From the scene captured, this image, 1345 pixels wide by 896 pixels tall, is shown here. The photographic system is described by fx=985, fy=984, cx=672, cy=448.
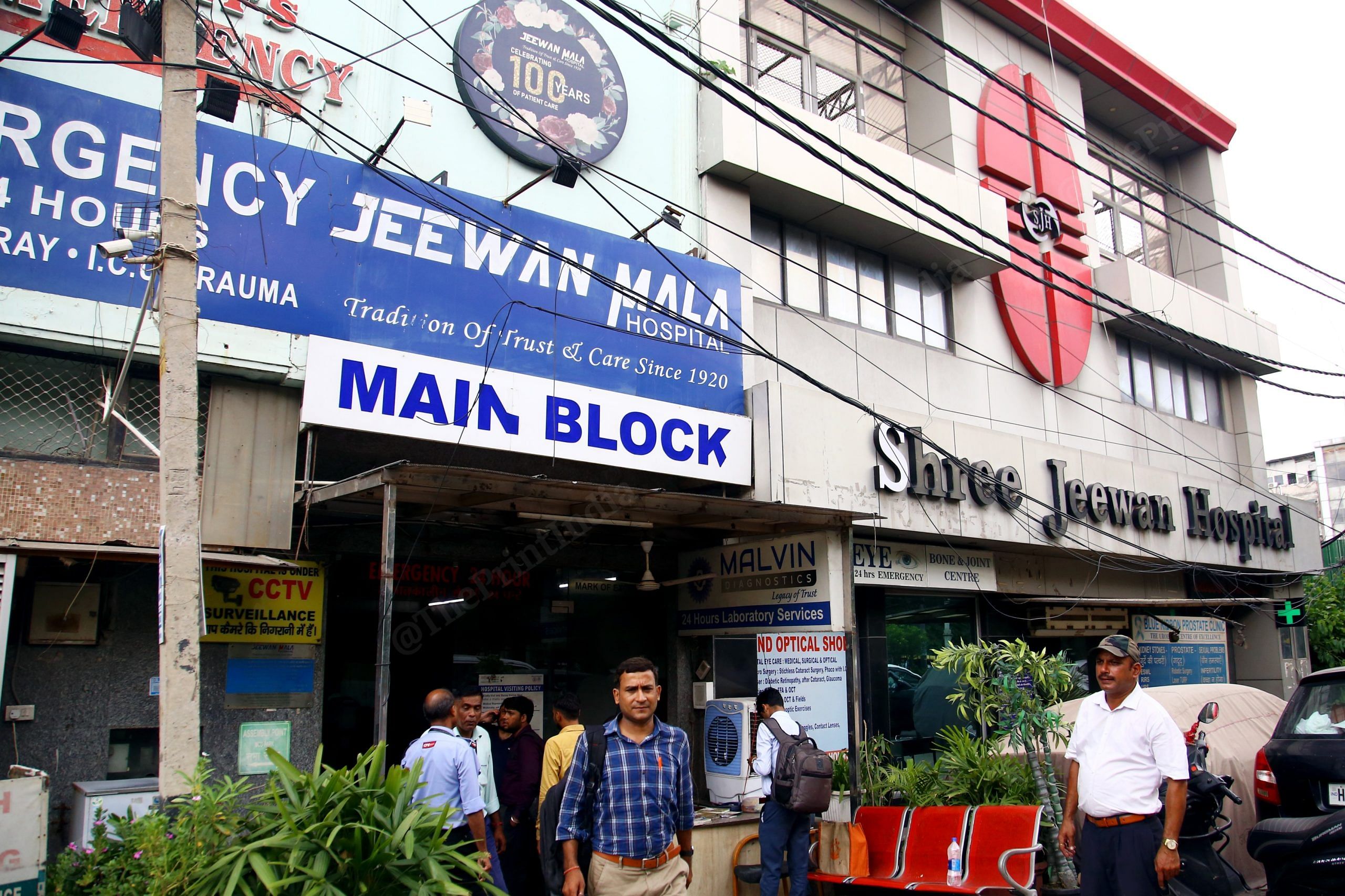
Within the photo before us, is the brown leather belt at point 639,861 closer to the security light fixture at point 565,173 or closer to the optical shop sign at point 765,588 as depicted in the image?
the optical shop sign at point 765,588

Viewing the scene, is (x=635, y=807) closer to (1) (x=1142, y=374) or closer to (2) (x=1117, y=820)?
(2) (x=1117, y=820)

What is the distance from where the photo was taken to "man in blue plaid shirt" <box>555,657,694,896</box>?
454 centimetres

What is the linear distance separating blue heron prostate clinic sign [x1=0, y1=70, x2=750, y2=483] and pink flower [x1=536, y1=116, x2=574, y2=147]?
119cm

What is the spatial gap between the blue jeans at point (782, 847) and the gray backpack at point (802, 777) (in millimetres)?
131

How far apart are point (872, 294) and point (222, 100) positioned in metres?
8.42

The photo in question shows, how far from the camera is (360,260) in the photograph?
A: 7.96 m

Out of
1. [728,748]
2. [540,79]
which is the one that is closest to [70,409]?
[540,79]

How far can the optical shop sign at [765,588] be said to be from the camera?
27.9 feet

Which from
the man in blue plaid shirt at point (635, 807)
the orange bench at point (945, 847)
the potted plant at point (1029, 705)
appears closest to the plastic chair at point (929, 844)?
the orange bench at point (945, 847)

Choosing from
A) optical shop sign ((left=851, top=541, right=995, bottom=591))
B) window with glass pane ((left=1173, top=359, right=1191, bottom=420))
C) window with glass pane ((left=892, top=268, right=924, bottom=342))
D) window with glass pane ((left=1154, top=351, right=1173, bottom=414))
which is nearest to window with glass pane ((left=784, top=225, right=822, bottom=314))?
window with glass pane ((left=892, top=268, right=924, bottom=342))

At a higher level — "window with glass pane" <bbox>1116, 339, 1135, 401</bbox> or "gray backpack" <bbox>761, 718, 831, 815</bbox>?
"window with glass pane" <bbox>1116, 339, 1135, 401</bbox>

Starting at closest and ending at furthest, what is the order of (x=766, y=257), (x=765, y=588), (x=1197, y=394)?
(x=765, y=588)
(x=766, y=257)
(x=1197, y=394)

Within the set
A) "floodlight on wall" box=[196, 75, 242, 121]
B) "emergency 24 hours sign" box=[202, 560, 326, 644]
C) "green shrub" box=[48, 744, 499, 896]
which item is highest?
"floodlight on wall" box=[196, 75, 242, 121]

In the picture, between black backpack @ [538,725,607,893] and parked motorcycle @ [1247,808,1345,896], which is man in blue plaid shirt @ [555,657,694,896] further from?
parked motorcycle @ [1247,808,1345,896]
